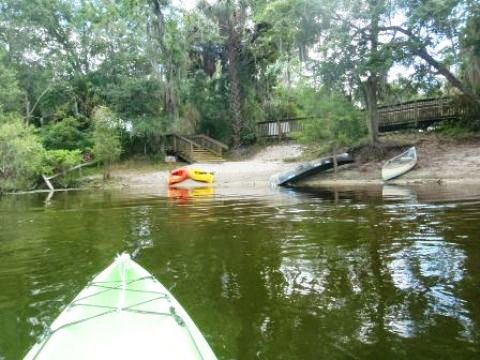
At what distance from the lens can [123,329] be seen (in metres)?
3.82

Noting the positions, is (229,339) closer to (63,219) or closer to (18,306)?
(18,306)

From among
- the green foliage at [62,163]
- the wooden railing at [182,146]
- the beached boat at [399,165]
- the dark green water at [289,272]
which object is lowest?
the dark green water at [289,272]

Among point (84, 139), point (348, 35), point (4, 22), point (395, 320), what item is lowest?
point (395, 320)

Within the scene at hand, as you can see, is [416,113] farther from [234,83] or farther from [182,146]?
[182,146]

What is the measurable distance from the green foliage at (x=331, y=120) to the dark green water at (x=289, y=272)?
31.3 feet

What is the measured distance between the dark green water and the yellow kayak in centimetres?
1076

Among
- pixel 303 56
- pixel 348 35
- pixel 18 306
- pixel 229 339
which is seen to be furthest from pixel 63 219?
pixel 303 56

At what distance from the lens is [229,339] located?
4.55m

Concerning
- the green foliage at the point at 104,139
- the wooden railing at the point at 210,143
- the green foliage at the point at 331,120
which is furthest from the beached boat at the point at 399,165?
the green foliage at the point at 104,139

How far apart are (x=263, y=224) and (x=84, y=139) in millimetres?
23586

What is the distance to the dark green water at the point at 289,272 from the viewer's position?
14.8 feet

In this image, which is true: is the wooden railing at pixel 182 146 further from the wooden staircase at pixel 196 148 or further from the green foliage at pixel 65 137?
the green foliage at pixel 65 137

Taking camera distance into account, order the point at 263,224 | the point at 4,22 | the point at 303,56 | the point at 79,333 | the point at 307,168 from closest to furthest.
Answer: the point at 79,333 → the point at 263,224 → the point at 307,168 → the point at 303,56 → the point at 4,22

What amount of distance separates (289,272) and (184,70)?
27.0 meters
